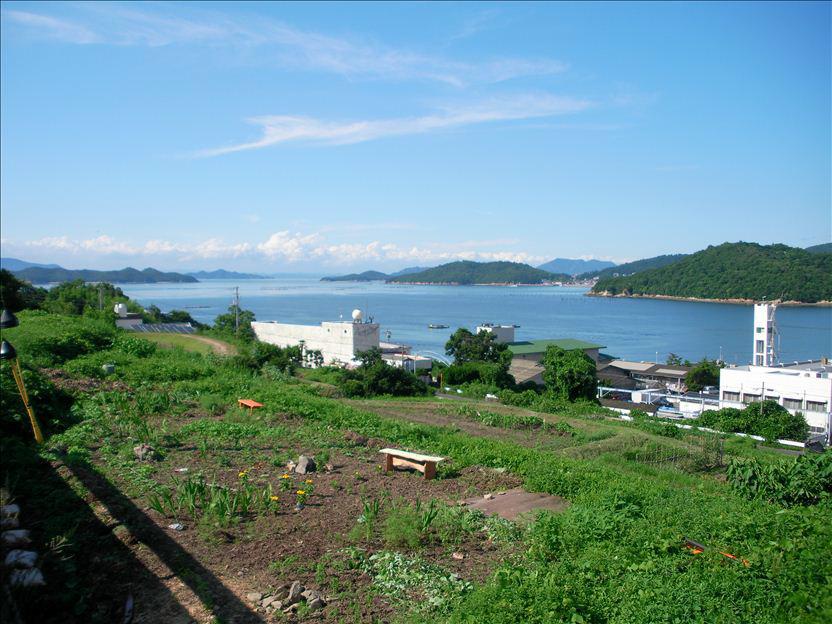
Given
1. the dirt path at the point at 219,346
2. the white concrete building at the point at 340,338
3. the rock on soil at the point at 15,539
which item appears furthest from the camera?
the white concrete building at the point at 340,338

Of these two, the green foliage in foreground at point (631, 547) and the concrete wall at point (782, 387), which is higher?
the green foliage in foreground at point (631, 547)

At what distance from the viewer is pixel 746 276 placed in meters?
90.9

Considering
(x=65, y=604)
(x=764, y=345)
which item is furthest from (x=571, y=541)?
(x=764, y=345)

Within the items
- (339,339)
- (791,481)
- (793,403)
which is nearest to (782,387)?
(793,403)

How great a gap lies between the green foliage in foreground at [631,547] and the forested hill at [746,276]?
69.3 metres

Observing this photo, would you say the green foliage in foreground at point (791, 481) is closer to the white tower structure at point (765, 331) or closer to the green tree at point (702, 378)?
the white tower structure at point (765, 331)

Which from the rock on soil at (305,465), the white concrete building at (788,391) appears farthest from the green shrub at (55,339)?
the white concrete building at (788,391)

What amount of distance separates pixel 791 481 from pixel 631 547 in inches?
131

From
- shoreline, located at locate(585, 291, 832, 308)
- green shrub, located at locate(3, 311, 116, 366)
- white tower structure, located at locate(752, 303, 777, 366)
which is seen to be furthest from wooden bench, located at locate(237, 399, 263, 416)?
shoreline, located at locate(585, 291, 832, 308)

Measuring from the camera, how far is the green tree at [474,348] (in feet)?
113

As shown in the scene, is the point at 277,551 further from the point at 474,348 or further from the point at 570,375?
the point at 474,348

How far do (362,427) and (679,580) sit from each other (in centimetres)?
643

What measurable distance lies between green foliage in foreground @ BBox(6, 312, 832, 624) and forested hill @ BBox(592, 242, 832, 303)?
69.3 m

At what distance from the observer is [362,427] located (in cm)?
1035
